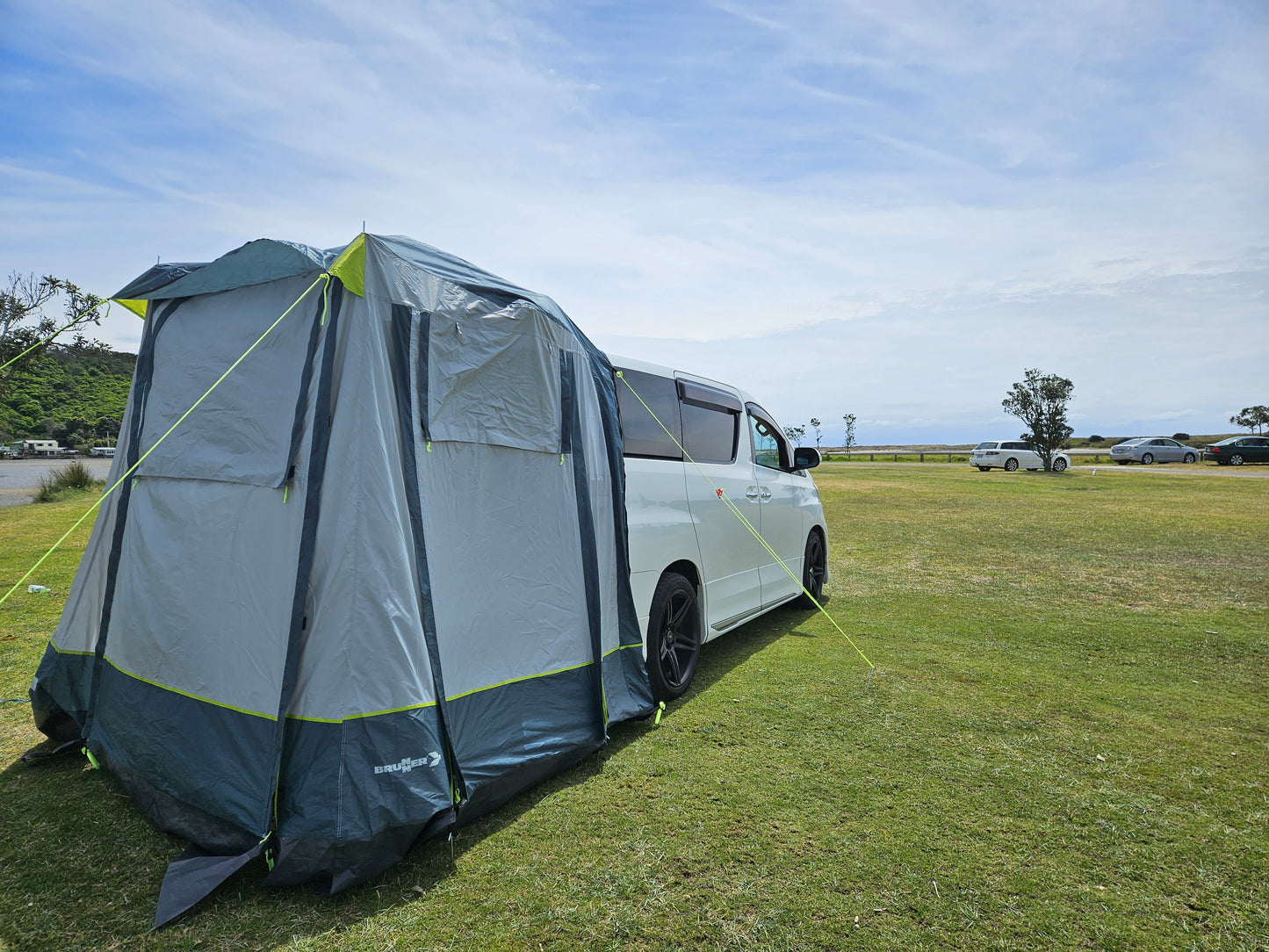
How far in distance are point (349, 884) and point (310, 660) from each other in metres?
0.88

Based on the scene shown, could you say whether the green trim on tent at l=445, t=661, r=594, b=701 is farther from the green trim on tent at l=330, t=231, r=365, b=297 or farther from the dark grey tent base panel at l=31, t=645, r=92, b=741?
the dark grey tent base panel at l=31, t=645, r=92, b=741

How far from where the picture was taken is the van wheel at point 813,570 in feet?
24.4

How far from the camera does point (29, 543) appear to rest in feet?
33.9

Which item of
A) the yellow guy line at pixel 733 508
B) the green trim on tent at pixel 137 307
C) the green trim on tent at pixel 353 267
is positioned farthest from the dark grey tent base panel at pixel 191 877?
the yellow guy line at pixel 733 508

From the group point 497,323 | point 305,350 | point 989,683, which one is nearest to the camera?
point 305,350

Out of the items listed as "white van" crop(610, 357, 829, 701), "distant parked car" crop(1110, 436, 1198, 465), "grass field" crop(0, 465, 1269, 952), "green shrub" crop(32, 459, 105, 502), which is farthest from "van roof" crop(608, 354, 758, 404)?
"distant parked car" crop(1110, 436, 1198, 465)

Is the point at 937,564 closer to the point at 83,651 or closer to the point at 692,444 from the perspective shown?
the point at 692,444

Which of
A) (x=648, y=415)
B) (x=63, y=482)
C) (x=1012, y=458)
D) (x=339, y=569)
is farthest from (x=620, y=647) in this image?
(x=1012, y=458)

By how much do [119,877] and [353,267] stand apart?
8.91ft

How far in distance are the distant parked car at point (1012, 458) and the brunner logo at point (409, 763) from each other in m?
33.0

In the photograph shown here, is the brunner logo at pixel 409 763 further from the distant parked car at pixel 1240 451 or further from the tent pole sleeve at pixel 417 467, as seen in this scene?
the distant parked car at pixel 1240 451

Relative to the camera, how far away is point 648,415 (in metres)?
4.84

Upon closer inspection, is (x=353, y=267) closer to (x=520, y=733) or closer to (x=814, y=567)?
(x=520, y=733)

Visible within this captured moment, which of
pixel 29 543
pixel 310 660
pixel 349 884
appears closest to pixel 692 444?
pixel 310 660
